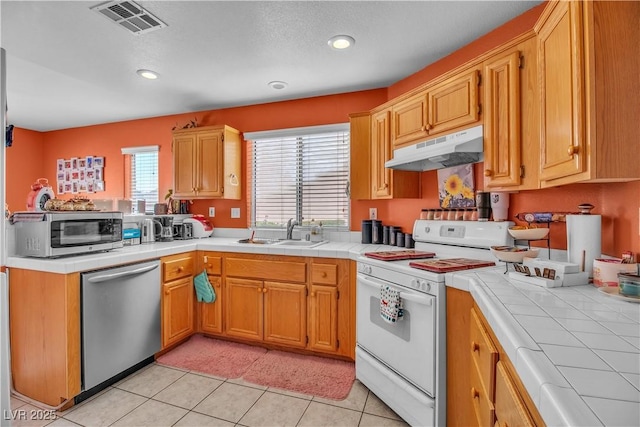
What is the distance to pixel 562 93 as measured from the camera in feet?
4.26

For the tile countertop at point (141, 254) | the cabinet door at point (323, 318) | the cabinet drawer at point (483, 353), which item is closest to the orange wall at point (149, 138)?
the tile countertop at point (141, 254)

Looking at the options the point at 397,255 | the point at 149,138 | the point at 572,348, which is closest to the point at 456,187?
the point at 397,255

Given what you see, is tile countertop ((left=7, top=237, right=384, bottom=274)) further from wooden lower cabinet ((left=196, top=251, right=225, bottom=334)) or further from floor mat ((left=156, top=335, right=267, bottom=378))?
floor mat ((left=156, top=335, right=267, bottom=378))

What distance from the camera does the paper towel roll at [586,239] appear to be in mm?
1393

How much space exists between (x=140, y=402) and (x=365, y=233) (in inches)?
84.8

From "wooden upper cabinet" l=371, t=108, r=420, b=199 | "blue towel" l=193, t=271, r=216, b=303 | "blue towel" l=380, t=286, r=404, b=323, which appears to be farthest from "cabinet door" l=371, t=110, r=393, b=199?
"blue towel" l=193, t=271, r=216, b=303

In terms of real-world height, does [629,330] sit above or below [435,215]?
below

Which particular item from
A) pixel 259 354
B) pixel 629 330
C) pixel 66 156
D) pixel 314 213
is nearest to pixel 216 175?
pixel 314 213

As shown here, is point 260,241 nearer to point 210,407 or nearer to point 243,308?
point 243,308

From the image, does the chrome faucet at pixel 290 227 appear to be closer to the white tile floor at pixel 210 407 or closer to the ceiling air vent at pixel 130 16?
the white tile floor at pixel 210 407

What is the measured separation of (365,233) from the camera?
3.02 meters

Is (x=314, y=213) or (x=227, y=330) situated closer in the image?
(x=227, y=330)

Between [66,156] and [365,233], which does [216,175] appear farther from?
[66,156]

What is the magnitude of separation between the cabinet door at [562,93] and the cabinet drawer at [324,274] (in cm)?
154
